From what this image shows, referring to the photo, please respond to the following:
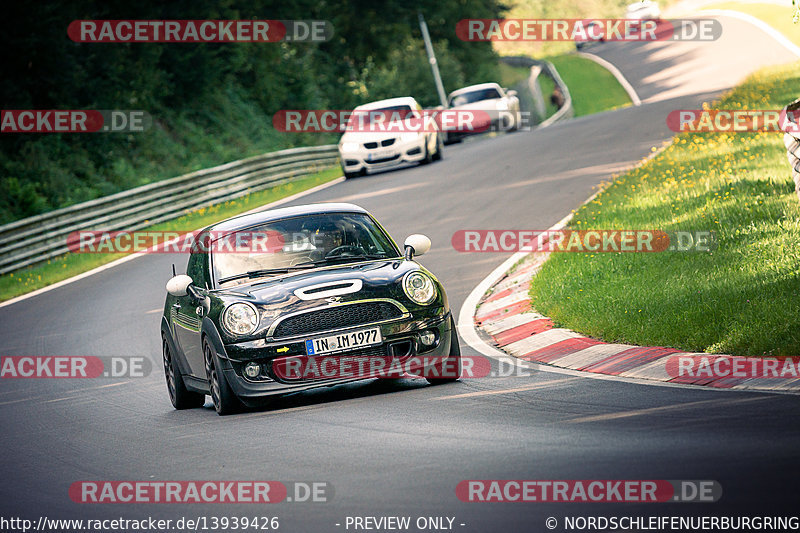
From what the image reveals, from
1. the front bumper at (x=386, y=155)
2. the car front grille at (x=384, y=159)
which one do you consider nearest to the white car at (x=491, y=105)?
the front bumper at (x=386, y=155)

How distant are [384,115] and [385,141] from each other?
45.7 inches

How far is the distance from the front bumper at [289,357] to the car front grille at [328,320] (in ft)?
0.20

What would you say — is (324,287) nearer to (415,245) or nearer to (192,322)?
(415,245)

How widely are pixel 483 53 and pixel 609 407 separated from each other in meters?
67.9

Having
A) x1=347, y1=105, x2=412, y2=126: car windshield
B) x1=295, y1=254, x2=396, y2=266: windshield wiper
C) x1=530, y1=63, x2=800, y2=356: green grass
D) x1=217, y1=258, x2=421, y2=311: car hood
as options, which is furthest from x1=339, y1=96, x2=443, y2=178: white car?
x1=217, y1=258, x2=421, y2=311: car hood

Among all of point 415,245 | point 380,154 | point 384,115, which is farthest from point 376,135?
point 415,245

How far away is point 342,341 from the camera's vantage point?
832 cm

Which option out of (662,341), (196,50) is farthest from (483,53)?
(662,341)

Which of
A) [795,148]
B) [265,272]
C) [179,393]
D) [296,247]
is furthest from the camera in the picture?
[795,148]

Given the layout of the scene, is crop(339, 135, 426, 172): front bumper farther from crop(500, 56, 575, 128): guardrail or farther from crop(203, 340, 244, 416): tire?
crop(203, 340, 244, 416): tire

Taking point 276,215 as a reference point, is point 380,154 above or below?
above

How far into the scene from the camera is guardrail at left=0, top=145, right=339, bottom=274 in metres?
23.2

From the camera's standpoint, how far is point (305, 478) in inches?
254

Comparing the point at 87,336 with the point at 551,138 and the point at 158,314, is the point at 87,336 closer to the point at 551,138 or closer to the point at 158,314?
the point at 158,314
